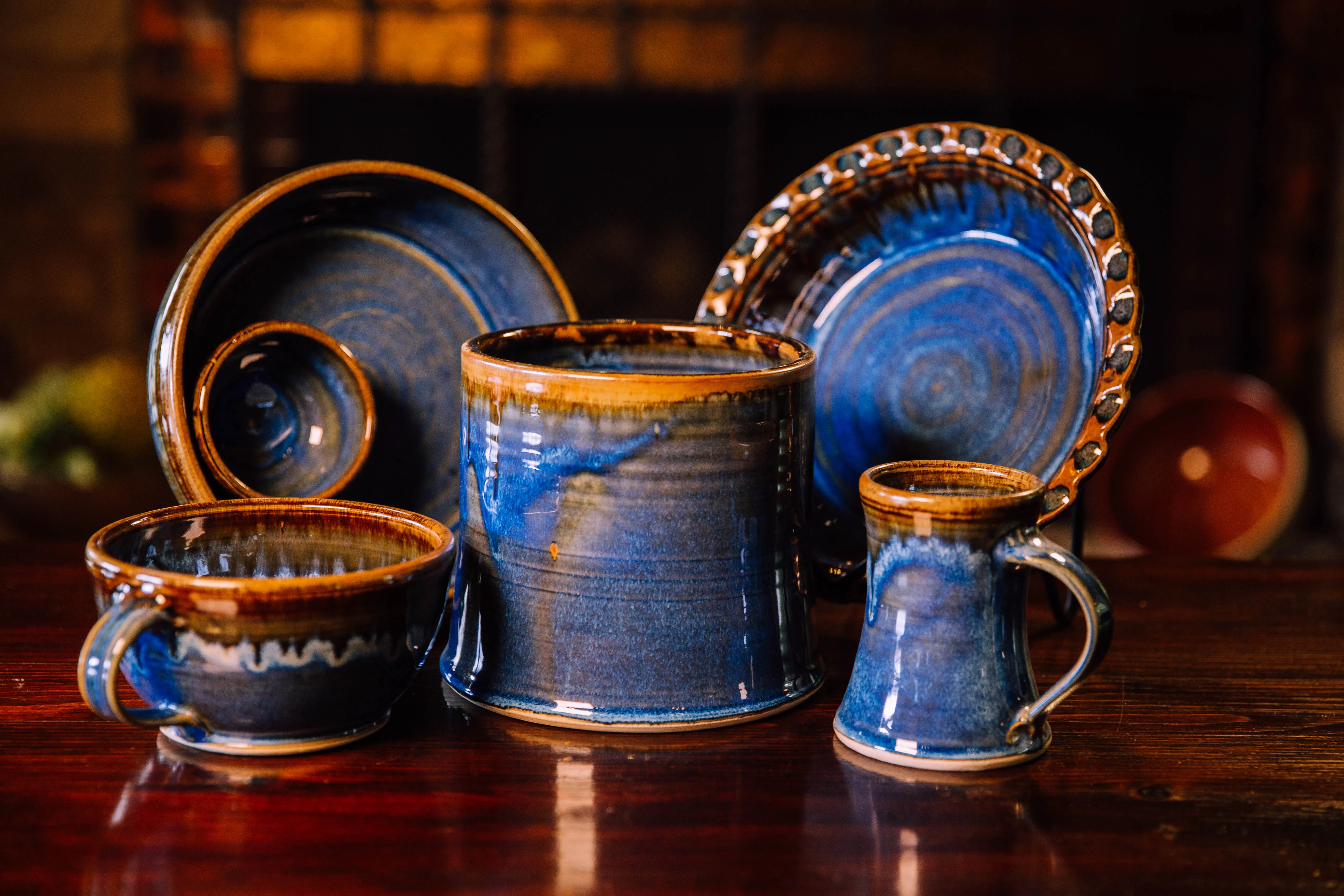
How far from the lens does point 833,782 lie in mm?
525

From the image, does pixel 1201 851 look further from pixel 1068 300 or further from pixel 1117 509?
pixel 1117 509

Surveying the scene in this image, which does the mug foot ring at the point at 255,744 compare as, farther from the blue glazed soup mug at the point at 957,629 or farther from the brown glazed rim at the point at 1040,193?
the brown glazed rim at the point at 1040,193

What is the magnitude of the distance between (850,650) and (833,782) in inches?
6.7

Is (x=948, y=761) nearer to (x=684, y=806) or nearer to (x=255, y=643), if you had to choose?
(x=684, y=806)

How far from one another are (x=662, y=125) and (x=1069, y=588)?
210 cm

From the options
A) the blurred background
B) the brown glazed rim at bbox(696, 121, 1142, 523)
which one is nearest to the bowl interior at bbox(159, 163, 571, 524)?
the brown glazed rim at bbox(696, 121, 1142, 523)

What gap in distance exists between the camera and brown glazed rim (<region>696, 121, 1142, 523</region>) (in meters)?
Answer: 0.63

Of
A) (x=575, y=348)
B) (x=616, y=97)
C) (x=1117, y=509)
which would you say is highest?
(x=616, y=97)

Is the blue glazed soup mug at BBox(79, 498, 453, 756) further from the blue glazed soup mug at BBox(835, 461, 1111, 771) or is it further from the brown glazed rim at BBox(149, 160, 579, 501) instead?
the blue glazed soup mug at BBox(835, 461, 1111, 771)

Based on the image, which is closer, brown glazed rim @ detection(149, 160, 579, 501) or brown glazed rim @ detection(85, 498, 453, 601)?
brown glazed rim @ detection(85, 498, 453, 601)

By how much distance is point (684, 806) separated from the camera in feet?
1.64

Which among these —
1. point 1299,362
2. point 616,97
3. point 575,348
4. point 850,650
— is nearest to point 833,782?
point 850,650

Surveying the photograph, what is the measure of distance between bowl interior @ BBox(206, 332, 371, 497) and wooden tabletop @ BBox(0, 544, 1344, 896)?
13 centimetres

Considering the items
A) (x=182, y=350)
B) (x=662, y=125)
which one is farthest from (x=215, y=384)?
(x=662, y=125)
